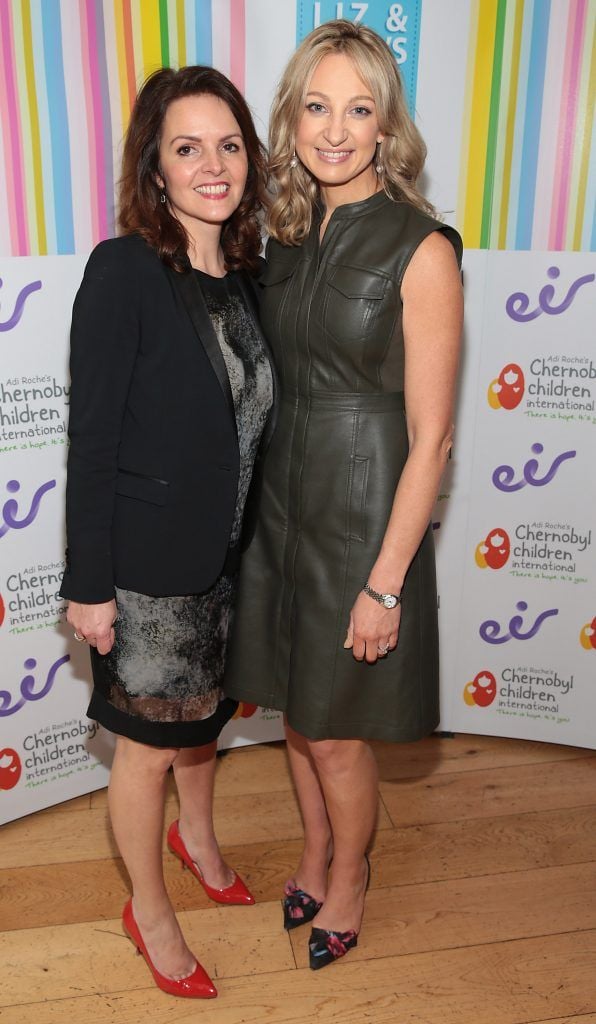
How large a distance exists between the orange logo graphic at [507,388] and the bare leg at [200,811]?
1.30m

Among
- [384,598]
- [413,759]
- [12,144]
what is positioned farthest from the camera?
[413,759]

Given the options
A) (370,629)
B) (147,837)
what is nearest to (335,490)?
(370,629)

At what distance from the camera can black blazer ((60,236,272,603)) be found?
1.85 metres

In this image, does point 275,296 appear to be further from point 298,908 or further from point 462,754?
point 462,754

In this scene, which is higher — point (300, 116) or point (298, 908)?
point (300, 116)

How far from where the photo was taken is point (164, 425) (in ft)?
6.30

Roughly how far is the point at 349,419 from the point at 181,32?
4.00 feet

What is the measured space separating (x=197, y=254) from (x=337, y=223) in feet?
0.95

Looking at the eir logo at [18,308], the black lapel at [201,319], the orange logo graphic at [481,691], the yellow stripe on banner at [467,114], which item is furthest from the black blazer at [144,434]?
the orange logo graphic at [481,691]

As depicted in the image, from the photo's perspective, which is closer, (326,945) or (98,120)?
(326,945)

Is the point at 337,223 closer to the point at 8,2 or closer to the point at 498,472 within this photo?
the point at 8,2

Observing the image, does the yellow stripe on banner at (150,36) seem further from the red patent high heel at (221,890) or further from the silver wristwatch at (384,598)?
the red patent high heel at (221,890)

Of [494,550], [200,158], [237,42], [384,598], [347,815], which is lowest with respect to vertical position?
[347,815]

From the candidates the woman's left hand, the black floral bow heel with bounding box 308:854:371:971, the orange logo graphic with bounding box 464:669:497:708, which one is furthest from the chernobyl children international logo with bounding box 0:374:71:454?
the orange logo graphic with bounding box 464:669:497:708
